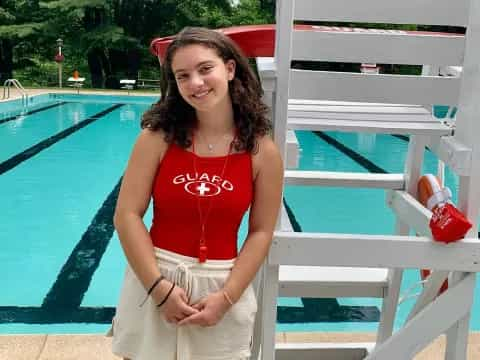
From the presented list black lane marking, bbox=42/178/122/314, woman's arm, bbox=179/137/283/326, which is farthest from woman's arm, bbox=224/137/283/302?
black lane marking, bbox=42/178/122/314

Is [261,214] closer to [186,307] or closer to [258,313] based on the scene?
[186,307]

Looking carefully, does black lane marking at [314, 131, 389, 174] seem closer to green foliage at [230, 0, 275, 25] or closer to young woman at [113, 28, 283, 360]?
young woman at [113, 28, 283, 360]

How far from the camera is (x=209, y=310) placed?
133 centimetres

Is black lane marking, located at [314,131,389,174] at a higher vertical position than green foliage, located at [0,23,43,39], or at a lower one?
lower

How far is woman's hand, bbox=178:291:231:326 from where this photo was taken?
1.33 metres

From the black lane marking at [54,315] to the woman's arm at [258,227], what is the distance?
6.11 feet

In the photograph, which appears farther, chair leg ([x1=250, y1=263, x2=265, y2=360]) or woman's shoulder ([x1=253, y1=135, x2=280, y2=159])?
chair leg ([x1=250, y1=263, x2=265, y2=360])

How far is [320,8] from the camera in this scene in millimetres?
1420

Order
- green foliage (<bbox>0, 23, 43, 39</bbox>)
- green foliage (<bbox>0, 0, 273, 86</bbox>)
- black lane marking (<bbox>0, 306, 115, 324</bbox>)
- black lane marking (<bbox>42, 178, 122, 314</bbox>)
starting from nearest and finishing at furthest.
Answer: black lane marking (<bbox>0, 306, 115, 324</bbox>)
black lane marking (<bbox>42, 178, 122, 314</bbox>)
green foliage (<bbox>0, 23, 43, 39</bbox>)
green foliage (<bbox>0, 0, 273, 86</bbox>)

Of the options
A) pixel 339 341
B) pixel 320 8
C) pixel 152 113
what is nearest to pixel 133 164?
pixel 152 113

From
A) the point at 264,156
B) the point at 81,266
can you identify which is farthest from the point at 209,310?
the point at 81,266

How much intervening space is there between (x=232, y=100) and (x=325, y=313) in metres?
2.13

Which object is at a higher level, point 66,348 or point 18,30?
point 18,30

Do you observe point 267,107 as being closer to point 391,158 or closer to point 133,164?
point 133,164
